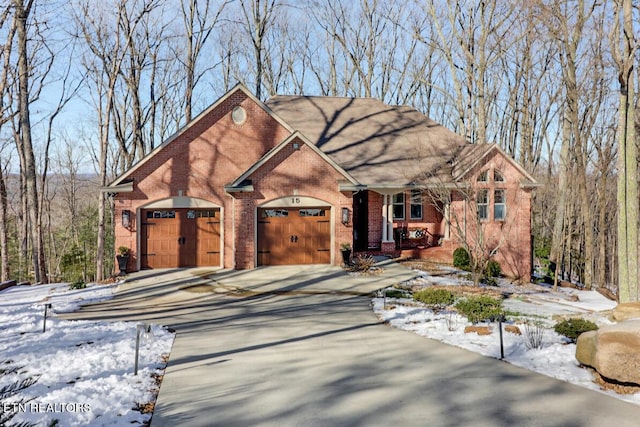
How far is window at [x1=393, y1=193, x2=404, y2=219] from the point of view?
22.7 m

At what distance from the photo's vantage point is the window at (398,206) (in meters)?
22.7

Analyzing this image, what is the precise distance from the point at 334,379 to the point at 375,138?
1873cm

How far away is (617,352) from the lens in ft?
23.3

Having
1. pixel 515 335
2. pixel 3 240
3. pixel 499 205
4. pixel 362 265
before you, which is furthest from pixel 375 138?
pixel 3 240

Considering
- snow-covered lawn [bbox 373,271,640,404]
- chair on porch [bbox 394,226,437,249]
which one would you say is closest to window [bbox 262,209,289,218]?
chair on porch [bbox 394,226,437,249]

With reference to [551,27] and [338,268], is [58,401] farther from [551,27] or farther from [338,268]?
[551,27]

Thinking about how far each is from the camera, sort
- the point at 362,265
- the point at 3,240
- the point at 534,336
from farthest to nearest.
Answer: the point at 3,240 → the point at 362,265 → the point at 534,336

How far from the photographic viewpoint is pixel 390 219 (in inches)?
856

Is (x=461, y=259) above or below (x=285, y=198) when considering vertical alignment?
below

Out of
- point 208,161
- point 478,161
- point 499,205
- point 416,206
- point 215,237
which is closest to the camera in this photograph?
point 208,161

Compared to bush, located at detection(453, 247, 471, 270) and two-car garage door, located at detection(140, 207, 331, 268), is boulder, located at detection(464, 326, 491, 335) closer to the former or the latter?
bush, located at detection(453, 247, 471, 270)

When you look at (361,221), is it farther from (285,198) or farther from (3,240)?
(3,240)

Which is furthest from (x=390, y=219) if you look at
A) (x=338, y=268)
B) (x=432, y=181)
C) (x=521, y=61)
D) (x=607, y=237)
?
(x=607, y=237)

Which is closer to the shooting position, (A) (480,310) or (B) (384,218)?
(A) (480,310)
